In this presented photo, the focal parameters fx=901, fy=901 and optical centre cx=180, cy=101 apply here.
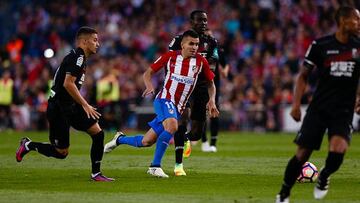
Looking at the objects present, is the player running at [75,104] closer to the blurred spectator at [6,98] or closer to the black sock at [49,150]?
the black sock at [49,150]

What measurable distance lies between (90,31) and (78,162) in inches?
155

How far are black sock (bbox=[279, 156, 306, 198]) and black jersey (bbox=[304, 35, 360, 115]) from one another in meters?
0.63

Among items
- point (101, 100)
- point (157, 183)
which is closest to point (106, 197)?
point (157, 183)

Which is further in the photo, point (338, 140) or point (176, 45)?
point (176, 45)

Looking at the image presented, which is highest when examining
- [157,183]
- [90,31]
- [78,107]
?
[90,31]

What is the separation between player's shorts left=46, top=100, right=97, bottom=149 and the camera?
39.9 feet

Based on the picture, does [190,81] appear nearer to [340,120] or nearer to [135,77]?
[340,120]

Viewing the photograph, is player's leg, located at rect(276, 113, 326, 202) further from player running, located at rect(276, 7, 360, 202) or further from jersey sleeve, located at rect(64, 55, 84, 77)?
jersey sleeve, located at rect(64, 55, 84, 77)

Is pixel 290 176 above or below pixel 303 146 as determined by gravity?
below

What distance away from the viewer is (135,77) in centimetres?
3095

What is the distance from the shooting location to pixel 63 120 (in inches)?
493

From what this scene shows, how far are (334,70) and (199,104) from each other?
20.9ft

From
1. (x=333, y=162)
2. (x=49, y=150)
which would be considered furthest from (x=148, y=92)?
(x=333, y=162)

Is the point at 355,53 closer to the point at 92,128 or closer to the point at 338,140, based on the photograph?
the point at 338,140
